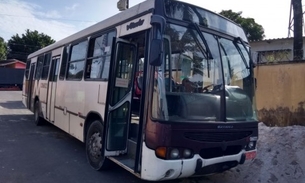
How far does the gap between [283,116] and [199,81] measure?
4273 millimetres

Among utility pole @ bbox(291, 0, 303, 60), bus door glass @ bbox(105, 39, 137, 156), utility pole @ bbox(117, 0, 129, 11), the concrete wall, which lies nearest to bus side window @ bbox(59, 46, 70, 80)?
bus door glass @ bbox(105, 39, 137, 156)

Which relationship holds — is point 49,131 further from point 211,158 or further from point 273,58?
point 273,58

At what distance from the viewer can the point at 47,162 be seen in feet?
18.2

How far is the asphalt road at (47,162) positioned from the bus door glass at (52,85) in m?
0.75

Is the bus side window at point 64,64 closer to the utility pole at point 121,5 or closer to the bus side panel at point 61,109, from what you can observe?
the bus side panel at point 61,109

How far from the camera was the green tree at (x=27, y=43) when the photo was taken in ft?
147

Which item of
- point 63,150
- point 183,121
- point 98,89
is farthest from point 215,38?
point 63,150

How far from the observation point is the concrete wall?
671cm

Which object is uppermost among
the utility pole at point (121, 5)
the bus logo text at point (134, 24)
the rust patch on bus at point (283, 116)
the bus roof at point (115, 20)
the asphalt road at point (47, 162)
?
the utility pole at point (121, 5)

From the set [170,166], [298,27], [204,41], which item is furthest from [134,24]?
[298,27]

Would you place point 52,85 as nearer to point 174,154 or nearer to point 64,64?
point 64,64

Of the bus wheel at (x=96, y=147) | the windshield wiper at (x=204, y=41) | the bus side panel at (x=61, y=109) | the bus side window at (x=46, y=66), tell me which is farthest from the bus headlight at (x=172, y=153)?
the bus side window at (x=46, y=66)

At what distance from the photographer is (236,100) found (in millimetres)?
4176

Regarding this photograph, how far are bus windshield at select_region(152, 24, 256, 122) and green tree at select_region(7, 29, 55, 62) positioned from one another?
45.1 metres
